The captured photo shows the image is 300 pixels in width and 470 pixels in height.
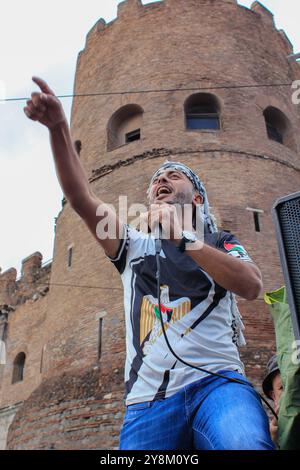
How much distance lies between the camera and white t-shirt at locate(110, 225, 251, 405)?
6.91 feet

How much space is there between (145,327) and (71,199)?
593 mm

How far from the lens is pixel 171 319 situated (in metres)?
2.23

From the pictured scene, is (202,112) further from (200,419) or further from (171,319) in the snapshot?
(200,419)

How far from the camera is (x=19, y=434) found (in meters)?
10.1

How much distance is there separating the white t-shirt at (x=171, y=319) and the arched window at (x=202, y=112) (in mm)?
9382

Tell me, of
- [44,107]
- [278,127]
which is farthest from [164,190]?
[278,127]

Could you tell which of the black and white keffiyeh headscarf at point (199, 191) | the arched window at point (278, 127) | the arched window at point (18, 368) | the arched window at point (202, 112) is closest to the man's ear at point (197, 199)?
the black and white keffiyeh headscarf at point (199, 191)

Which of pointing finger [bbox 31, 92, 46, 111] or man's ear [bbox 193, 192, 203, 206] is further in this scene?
man's ear [bbox 193, 192, 203, 206]

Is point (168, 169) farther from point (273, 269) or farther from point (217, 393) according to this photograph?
point (273, 269)

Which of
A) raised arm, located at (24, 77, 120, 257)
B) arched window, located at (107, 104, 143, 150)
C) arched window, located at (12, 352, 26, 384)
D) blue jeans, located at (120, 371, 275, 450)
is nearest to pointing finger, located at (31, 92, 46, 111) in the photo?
raised arm, located at (24, 77, 120, 257)

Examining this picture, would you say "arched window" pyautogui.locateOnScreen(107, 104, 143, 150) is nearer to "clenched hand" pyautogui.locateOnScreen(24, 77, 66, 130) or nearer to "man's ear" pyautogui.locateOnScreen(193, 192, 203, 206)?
"man's ear" pyautogui.locateOnScreen(193, 192, 203, 206)

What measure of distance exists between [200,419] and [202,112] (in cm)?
1053

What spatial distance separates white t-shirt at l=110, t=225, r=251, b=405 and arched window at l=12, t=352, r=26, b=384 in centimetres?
1438

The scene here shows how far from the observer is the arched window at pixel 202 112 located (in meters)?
11.6
